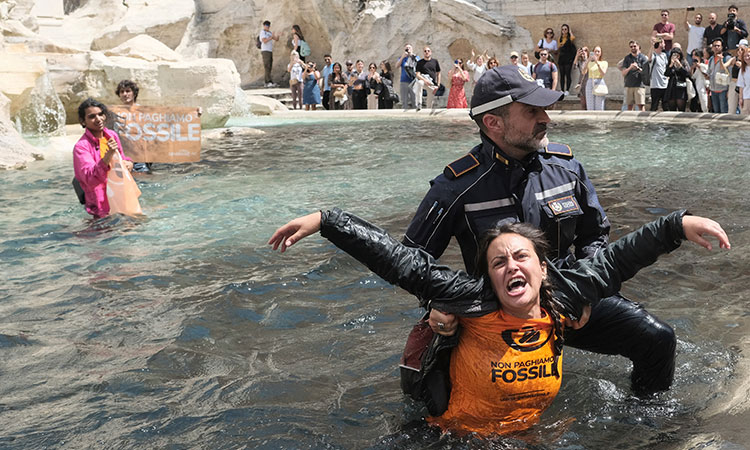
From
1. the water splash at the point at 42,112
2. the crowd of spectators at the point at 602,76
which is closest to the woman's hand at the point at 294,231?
the crowd of spectators at the point at 602,76

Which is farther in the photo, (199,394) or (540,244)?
(199,394)

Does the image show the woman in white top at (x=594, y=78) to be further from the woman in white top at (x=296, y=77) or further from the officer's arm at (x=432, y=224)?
the officer's arm at (x=432, y=224)

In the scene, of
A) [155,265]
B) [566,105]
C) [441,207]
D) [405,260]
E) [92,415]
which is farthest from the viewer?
[566,105]

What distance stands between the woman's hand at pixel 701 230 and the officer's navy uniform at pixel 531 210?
0.55 metres

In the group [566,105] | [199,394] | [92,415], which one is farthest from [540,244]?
[566,105]

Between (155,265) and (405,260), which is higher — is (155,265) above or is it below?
below

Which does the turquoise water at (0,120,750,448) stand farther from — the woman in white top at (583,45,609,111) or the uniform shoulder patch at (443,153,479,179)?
the woman in white top at (583,45,609,111)

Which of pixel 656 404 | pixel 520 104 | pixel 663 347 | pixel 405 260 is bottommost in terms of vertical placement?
pixel 656 404

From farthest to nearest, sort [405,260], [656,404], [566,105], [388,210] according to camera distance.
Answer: [566,105]
[388,210]
[656,404]
[405,260]

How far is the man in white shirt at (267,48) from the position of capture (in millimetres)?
26464

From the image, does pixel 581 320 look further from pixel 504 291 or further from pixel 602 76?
pixel 602 76

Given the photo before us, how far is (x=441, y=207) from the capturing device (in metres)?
3.41

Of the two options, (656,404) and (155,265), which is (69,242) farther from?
(656,404)

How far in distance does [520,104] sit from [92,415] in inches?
95.7
